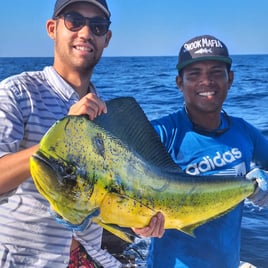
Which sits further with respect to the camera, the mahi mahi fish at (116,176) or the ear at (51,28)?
the ear at (51,28)

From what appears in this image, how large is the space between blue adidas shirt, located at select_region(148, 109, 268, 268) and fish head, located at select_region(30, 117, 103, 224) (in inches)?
42.4

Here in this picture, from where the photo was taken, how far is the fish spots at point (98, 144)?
1.74m

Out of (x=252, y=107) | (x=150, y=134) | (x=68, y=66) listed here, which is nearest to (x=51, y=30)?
(x=68, y=66)

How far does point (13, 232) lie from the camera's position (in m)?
2.25

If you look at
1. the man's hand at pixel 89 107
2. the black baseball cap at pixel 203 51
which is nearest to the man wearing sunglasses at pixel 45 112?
the man's hand at pixel 89 107

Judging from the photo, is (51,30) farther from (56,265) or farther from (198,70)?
(56,265)

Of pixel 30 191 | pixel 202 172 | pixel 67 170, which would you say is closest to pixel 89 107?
pixel 67 170

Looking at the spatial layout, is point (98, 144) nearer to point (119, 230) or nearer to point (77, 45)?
point (119, 230)

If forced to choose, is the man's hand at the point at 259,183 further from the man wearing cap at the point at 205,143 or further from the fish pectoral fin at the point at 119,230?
the fish pectoral fin at the point at 119,230

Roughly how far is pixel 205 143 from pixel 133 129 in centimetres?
94

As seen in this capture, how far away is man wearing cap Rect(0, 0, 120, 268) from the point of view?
210 centimetres

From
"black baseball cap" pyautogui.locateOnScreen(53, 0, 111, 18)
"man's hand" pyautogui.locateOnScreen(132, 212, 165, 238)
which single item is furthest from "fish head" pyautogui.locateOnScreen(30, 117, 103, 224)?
"black baseball cap" pyautogui.locateOnScreen(53, 0, 111, 18)

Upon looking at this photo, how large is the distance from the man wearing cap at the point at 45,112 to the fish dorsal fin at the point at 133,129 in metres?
0.30

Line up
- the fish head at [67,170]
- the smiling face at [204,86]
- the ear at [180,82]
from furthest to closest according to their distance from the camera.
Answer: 1. the ear at [180,82]
2. the smiling face at [204,86]
3. the fish head at [67,170]
